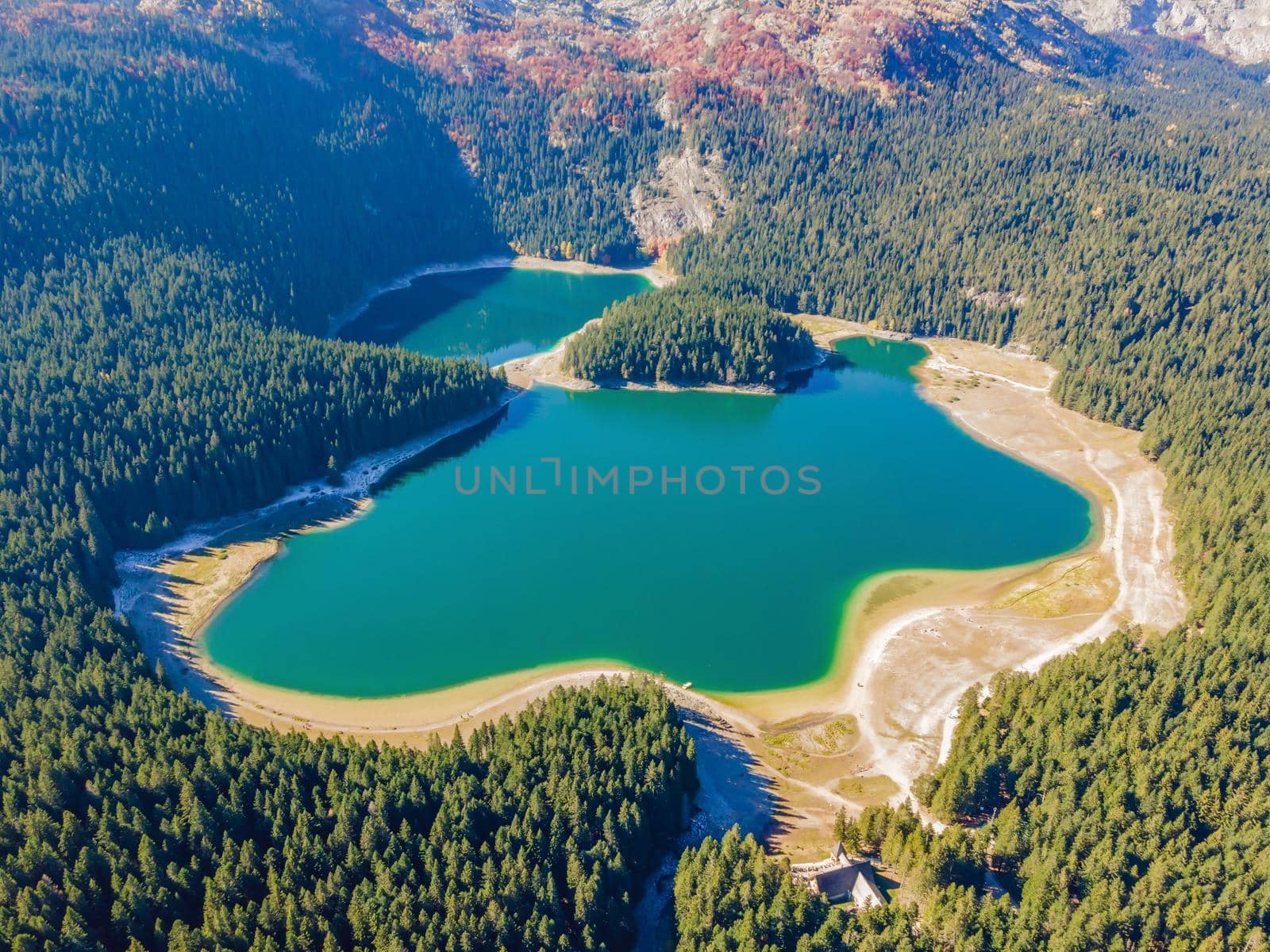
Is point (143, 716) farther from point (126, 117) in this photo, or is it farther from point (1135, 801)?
point (126, 117)

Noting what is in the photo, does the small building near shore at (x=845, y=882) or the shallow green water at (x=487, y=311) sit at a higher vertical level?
the shallow green water at (x=487, y=311)

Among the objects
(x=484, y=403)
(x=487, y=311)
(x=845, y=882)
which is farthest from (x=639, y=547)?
(x=487, y=311)

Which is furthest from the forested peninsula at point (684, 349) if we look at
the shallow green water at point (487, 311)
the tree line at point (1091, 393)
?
the tree line at point (1091, 393)

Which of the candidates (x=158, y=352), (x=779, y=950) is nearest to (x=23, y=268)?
(x=158, y=352)

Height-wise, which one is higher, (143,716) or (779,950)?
(779,950)

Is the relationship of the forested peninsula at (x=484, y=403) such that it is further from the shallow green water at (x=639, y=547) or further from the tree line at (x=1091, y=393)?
the shallow green water at (x=639, y=547)

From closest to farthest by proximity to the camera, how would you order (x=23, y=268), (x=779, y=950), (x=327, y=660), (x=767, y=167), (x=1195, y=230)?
1. (x=779, y=950)
2. (x=327, y=660)
3. (x=23, y=268)
4. (x=1195, y=230)
5. (x=767, y=167)

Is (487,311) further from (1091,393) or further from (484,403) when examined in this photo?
(1091,393)
